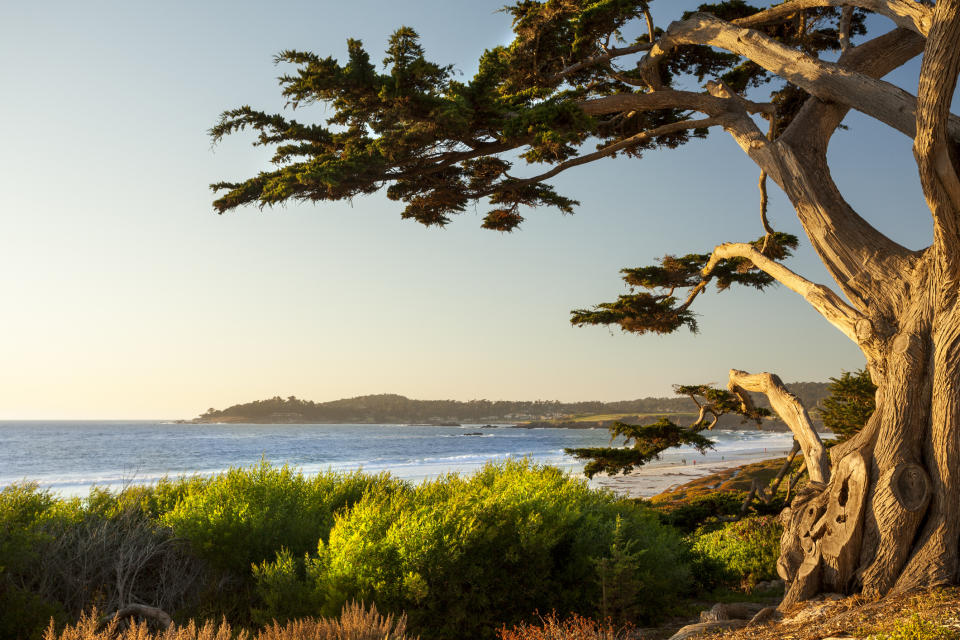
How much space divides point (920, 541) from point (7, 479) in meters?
53.3

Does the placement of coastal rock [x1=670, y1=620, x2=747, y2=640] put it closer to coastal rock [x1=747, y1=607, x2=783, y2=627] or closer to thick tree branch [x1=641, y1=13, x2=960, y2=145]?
coastal rock [x1=747, y1=607, x2=783, y2=627]

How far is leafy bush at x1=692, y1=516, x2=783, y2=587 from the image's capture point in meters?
9.39

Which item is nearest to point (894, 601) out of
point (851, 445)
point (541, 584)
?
point (851, 445)

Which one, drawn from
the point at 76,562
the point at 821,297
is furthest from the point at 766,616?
the point at 76,562

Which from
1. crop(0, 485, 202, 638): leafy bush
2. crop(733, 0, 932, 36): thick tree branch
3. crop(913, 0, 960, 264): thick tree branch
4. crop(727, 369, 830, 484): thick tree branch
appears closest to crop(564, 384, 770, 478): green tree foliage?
crop(727, 369, 830, 484): thick tree branch

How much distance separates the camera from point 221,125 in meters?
7.23

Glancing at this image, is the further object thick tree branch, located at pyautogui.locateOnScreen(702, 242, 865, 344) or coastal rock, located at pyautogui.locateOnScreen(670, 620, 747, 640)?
thick tree branch, located at pyautogui.locateOnScreen(702, 242, 865, 344)

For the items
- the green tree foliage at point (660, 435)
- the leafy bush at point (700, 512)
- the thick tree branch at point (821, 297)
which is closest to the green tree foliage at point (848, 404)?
the leafy bush at point (700, 512)

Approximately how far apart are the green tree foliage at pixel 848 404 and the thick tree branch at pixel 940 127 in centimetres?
1027

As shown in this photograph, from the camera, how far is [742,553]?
10.0 meters

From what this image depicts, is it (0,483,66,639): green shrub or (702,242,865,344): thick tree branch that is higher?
(702,242,865,344): thick tree branch

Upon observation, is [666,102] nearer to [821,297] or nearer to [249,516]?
[821,297]

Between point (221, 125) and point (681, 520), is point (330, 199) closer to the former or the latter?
point (221, 125)

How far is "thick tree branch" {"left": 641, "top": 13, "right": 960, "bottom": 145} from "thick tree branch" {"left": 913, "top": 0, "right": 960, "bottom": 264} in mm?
604
